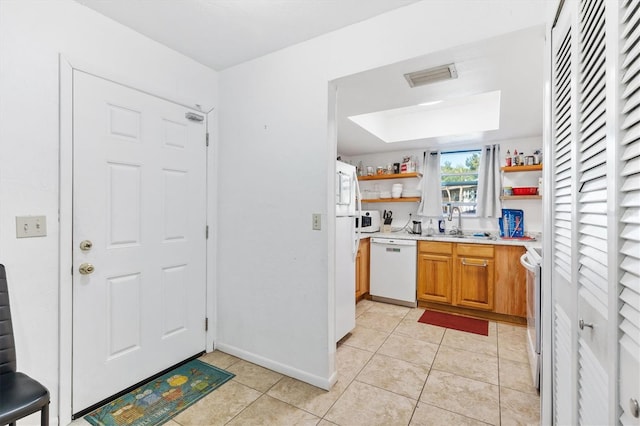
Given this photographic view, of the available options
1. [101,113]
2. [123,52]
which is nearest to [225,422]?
[101,113]

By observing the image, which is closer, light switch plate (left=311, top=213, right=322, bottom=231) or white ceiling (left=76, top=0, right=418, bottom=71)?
white ceiling (left=76, top=0, right=418, bottom=71)

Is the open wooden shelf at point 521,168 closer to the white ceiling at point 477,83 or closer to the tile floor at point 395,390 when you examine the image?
the white ceiling at point 477,83

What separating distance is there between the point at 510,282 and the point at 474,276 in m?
0.35

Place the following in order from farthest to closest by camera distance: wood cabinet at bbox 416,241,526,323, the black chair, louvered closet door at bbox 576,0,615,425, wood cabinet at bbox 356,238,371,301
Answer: wood cabinet at bbox 356,238,371,301
wood cabinet at bbox 416,241,526,323
the black chair
louvered closet door at bbox 576,0,615,425

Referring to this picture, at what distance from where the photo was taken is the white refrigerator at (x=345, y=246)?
8.86ft

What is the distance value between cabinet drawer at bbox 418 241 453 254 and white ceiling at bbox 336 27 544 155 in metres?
1.41

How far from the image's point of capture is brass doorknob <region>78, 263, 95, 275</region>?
1.75m

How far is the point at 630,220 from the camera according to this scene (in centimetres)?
59

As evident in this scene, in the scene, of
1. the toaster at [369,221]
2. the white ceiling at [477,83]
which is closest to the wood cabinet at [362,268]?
the toaster at [369,221]

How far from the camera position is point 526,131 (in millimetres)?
3445

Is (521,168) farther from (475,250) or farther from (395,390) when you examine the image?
(395,390)

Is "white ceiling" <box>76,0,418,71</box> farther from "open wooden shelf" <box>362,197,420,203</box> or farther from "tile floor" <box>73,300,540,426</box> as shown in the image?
"open wooden shelf" <box>362,197,420,203</box>

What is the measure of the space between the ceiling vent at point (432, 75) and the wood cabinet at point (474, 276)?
205cm

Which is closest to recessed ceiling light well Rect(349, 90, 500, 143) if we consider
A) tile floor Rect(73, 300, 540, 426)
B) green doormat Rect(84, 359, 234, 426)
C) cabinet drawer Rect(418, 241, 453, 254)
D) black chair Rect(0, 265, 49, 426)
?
cabinet drawer Rect(418, 241, 453, 254)
